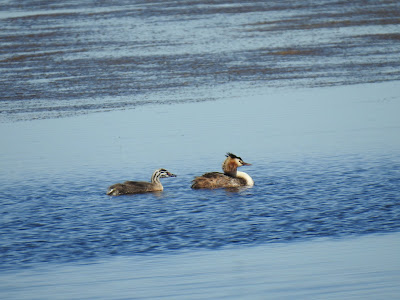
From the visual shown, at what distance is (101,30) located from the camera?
117 ft

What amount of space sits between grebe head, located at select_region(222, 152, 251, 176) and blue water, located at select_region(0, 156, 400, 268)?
361mm

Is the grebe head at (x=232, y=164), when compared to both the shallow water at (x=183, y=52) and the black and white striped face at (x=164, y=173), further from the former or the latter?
the shallow water at (x=183, y=52)

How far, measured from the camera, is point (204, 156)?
16703 mm

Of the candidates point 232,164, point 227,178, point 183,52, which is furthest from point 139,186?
point 183,52

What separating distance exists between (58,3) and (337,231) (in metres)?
A: 38.0

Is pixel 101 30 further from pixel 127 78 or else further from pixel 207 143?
pixel 207 143

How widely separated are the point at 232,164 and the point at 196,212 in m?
2.63

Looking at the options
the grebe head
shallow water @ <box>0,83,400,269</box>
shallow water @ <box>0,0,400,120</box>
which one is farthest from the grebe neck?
shallow water @ <box>0,0,400,120</box>

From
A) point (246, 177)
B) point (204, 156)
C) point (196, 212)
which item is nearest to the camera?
point (196, 212)

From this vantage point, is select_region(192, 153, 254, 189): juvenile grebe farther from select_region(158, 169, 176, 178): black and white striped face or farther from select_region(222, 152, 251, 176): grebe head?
select_region(158, 169, 176, 178): black and white striped face

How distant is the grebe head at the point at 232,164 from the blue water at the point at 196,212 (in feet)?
1.18

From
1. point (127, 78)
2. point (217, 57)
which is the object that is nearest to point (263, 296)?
point (127, 78)

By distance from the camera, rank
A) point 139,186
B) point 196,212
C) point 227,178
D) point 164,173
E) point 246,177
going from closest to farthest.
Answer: point 196,212, point 139,186, point 246,177, point 164,173, point 227,178

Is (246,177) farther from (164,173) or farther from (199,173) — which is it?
(164,173)
